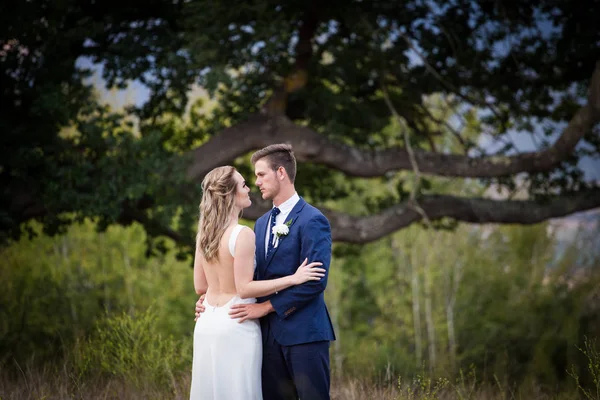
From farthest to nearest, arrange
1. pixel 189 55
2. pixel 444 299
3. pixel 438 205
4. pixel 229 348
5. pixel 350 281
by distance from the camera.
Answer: pixel 350 281
pixel 444 299
pixel 438 205
pixel 189 55
pixel 229 348

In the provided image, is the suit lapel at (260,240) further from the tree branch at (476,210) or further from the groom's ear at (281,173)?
the tree branch at (476,210)

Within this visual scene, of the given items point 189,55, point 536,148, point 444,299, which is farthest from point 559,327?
point 189,55

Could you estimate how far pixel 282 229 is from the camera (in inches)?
165

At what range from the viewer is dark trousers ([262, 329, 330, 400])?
13.5 feet

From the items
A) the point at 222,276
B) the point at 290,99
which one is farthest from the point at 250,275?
the point at 290,99

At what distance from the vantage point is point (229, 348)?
4.13 meters

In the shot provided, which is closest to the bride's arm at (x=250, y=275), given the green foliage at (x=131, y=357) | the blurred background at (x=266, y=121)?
the blurred background at (x=266, y=121)

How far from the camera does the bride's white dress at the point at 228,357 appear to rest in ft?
13.5

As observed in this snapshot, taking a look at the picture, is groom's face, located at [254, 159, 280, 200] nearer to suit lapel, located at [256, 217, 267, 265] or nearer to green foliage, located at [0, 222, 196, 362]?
suit lapel, located at [256, 217, 267, 265]

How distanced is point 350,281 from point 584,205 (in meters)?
19.7

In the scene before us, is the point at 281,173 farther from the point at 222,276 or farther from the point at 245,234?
the point at 222,276

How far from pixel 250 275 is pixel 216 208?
1.50 ft

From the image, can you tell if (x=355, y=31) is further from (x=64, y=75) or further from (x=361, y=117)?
(x=64, y=75)

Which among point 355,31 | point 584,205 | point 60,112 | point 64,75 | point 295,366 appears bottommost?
point 295,366
